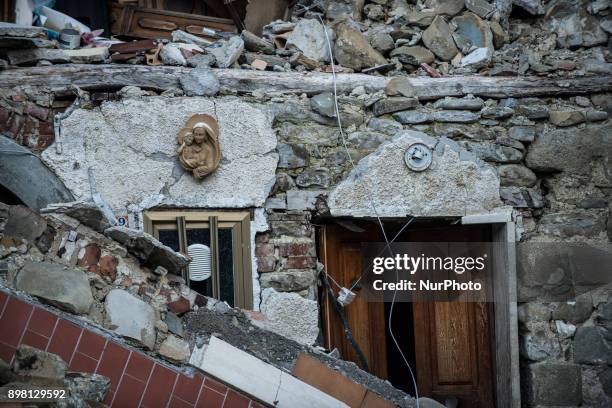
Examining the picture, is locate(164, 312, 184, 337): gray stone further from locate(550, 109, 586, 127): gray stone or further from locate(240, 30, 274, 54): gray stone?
locate(550, 109, 586, 127): gray stone

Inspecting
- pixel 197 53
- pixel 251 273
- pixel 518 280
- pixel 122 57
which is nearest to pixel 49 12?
pixel 122 57

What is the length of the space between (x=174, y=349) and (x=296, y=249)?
4.86ft

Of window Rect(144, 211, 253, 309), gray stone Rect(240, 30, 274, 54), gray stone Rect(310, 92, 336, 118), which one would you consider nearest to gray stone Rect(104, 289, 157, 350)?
window Rect(144, 211, 253, 309)

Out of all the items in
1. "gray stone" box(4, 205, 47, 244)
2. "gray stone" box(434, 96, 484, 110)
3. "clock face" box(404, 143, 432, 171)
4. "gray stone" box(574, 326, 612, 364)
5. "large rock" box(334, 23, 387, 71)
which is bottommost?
"gray stone" box(4, 205, 47, 244)

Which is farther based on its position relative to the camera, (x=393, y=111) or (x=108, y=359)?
(x=393, y=111)

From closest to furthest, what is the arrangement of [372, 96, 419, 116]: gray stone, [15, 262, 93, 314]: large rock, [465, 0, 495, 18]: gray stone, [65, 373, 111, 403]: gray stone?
1. [65, 373, 111, 403]: gray stone
2. [15, 262, 93, 314]: large rock
3. [372, 96, 419, 116]: gray stone
4. [465, 0, 495, 18]: gray stone

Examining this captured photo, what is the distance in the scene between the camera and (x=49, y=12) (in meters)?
4.85

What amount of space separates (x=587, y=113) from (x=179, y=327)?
2885 mm

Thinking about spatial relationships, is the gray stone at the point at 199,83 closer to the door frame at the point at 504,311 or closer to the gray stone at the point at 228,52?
the gray stone at the point at 228,52

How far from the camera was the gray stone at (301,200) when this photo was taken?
4.60 m

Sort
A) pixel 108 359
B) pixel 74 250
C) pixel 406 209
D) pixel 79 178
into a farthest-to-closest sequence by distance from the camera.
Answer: pixel 406 209 < pixel 79 178 < pixel 74 250 < pixel 108 359

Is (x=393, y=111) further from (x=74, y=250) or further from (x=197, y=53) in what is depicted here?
(x=74, y=250)

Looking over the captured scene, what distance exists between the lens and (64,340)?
2.94 metres

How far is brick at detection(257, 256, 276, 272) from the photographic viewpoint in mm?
4547
